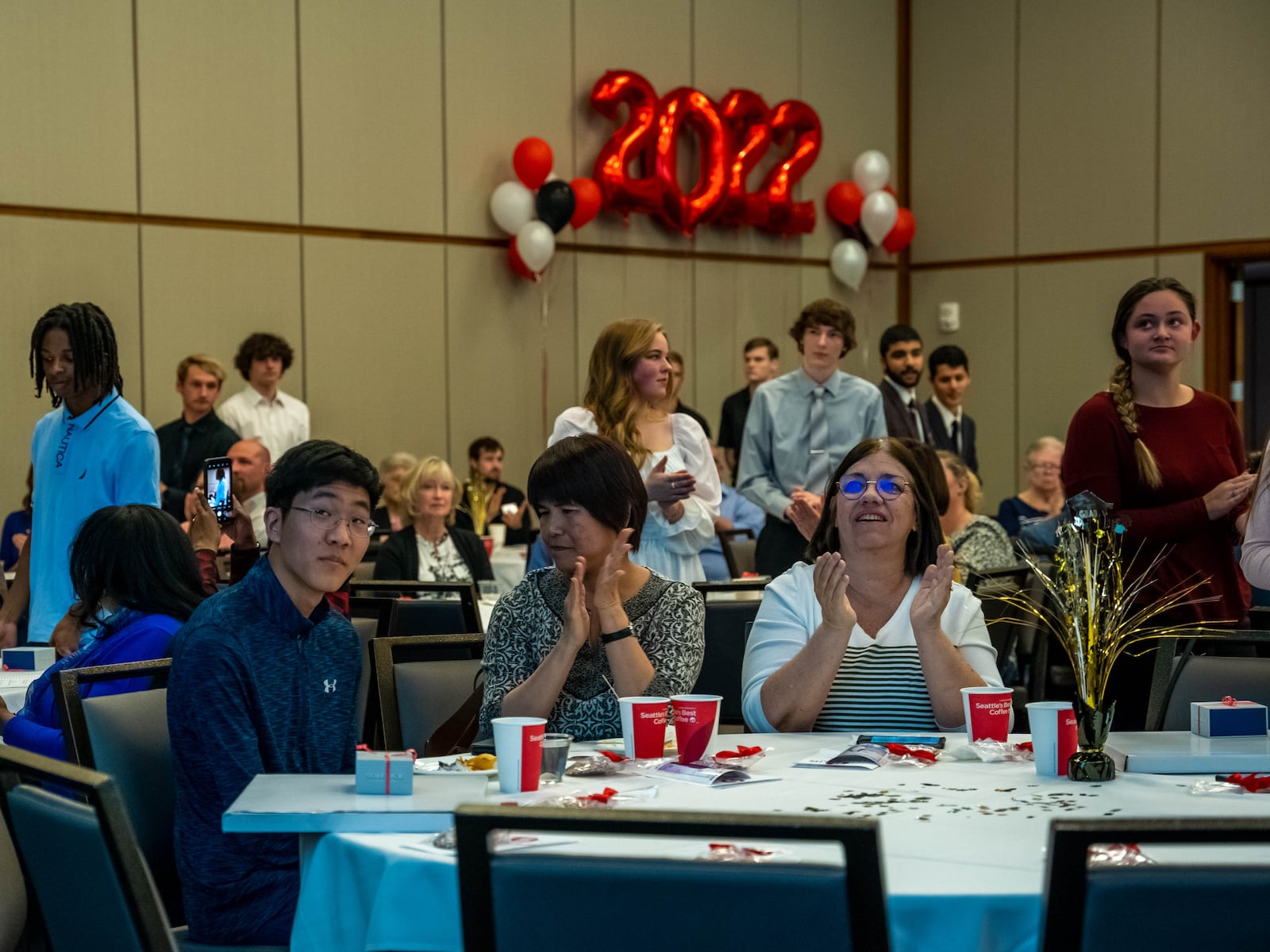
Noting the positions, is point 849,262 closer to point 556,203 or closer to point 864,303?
point 864,303

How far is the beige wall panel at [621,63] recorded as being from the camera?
957 cm

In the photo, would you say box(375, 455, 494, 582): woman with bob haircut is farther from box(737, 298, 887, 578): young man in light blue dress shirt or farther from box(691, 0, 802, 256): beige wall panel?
box(691, 0, 802, 256): beige wall panel

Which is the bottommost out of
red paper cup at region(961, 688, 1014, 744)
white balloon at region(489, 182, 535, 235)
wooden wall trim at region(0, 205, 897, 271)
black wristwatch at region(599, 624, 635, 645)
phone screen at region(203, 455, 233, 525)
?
red paper cup at region(961, 688, 1014, 744)

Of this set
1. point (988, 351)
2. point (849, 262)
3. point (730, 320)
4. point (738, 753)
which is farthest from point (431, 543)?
point (988, 351)

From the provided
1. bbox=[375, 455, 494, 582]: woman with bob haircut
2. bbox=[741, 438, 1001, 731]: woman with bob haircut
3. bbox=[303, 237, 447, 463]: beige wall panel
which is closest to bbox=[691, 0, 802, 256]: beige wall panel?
bbox=[303, 237, 447, 463]: beige wall panel

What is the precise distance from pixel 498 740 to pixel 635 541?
92 centimetres

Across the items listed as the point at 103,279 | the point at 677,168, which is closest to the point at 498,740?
the point at 103,279

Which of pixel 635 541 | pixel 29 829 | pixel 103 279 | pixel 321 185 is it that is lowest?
pixel 29 829

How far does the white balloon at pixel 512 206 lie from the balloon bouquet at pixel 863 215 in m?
2.49

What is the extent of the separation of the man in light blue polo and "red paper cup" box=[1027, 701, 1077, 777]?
2592 millimetres

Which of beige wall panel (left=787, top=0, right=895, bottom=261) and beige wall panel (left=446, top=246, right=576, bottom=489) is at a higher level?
beige wall panel (left=787, top=0, right=895, bottom=261)

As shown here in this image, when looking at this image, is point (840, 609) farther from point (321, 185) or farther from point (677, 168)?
point (677, 168)

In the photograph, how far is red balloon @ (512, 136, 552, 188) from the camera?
29.6ft

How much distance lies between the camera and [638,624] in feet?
9.61
